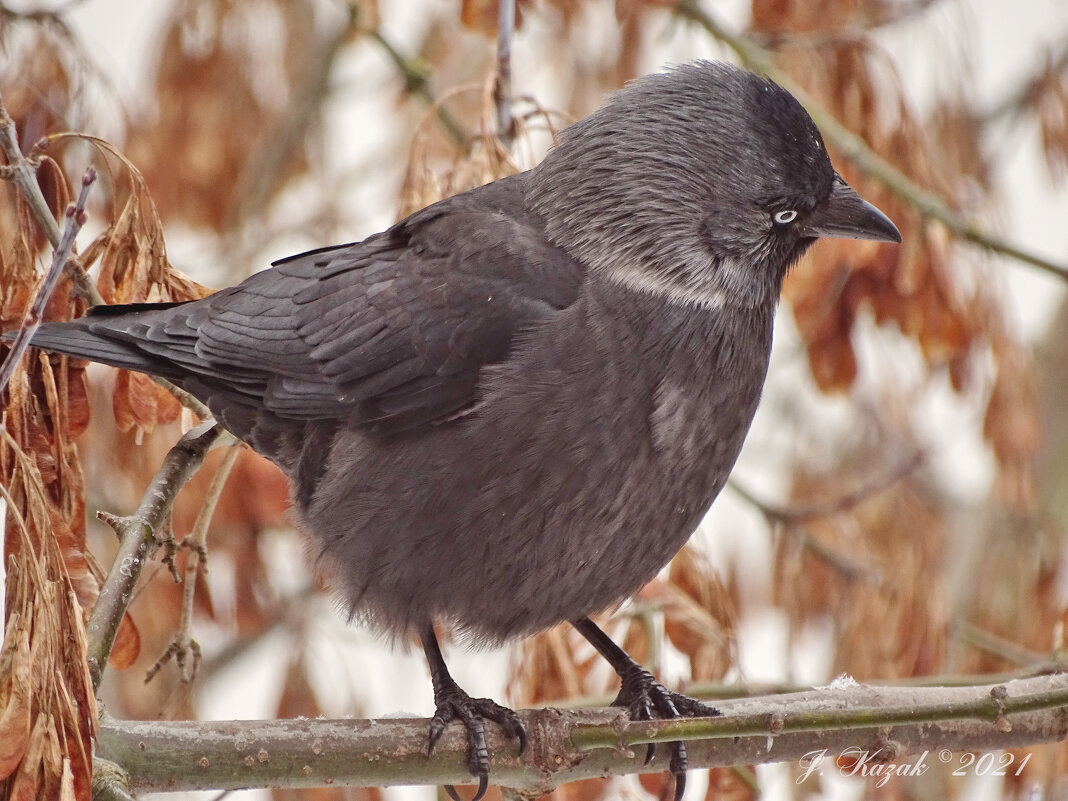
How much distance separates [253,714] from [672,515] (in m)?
5.20

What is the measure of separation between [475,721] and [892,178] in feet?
6.72

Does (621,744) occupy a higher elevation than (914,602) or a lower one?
lower

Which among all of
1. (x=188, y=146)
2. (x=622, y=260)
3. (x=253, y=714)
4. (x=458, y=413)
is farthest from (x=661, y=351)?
(x=253, y=714)

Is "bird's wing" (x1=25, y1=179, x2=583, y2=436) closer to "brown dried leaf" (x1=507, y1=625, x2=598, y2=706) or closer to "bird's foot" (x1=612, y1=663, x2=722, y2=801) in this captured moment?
"brown dried leaf" (x1=507, y1=625, x2=598, y2=706)

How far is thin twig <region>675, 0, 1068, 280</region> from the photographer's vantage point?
3.66m

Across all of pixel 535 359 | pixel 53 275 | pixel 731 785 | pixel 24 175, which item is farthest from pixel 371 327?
pixel 731 785

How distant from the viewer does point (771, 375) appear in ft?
21.4

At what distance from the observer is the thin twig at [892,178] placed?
366 centimetres

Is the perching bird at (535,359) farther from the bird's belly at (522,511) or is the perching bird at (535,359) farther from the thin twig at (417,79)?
the thin twig at (417,79)

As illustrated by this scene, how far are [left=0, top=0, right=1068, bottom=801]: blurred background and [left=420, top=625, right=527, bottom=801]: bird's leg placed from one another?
33cm

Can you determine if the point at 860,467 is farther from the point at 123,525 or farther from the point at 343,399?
the point at 123,525

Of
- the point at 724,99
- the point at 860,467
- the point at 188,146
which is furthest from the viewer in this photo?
the point at 860,467

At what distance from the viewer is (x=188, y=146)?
493 centimetres

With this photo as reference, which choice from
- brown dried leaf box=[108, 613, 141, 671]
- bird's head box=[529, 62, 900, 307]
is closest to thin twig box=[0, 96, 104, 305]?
brown dried leaf box=[108, 613, 141, 671]
